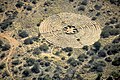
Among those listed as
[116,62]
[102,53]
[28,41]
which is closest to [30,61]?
[28,41]

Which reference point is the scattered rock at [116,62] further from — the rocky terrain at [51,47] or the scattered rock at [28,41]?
the scattered rock at [28,41]

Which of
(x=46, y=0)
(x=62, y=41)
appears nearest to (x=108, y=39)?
(x=62, y=41)

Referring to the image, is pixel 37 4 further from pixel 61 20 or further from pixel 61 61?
pixel 61 61

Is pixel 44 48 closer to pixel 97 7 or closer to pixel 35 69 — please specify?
pixel 35 69

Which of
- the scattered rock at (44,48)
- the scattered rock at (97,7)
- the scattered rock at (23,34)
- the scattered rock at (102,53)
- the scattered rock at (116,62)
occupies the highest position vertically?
the scattered rock at (97,7)

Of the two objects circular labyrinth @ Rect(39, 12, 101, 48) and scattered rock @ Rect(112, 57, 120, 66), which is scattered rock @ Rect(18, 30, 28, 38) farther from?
scattered rock @ Rect(112, 57, 120, 66)

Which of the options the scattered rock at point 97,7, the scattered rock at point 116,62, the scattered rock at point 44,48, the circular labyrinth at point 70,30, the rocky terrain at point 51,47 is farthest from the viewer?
the scattered rock at point 97,7

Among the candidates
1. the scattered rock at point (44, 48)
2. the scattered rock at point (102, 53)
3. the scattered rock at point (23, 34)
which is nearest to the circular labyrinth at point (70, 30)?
the scattered rock at point (44, 48)
